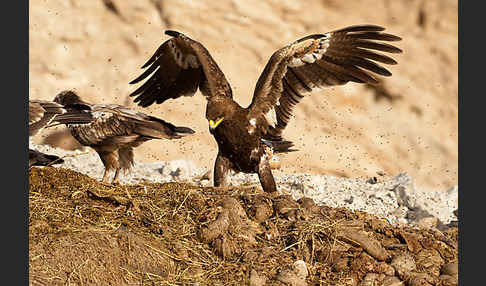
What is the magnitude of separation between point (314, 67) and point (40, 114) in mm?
2480

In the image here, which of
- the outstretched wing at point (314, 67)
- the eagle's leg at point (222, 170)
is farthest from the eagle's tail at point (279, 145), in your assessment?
the eagle's leg at point (222, 170)

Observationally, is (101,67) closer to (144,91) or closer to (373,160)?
(144,91)

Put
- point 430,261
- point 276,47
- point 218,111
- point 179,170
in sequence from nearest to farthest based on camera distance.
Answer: point 430,261
point 218,111
point 179,170
point 276,47

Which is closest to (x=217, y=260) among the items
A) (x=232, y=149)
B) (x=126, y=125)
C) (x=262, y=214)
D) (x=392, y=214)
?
(x=262, y=214)

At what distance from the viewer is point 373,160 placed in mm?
9406

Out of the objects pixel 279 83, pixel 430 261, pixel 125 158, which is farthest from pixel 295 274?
pixel 125 158

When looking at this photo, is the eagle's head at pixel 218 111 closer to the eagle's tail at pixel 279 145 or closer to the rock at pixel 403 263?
the eagle's tail at pixel 279 145

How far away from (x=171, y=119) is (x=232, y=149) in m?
4.07

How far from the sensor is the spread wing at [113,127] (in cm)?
629

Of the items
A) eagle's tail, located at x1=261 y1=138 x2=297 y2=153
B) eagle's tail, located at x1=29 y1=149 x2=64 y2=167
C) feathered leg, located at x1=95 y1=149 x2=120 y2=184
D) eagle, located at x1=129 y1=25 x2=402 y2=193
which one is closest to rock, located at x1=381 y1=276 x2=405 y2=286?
eagle, located at x1=129 y1=25 x2=402 y2=193

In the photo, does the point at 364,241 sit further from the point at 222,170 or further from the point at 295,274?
the point at 222,170

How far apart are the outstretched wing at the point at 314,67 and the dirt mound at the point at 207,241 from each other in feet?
4.10

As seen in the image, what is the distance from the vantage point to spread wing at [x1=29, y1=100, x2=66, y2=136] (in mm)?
4492

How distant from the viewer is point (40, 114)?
4652 mm
